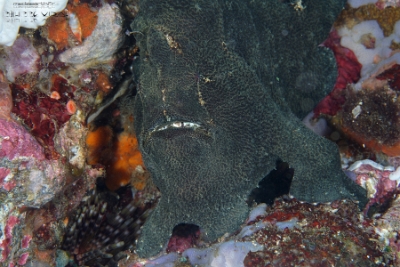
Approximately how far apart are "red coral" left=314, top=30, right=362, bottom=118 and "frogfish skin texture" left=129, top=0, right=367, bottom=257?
1138 millimetres

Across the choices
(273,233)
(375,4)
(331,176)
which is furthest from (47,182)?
(375,4)

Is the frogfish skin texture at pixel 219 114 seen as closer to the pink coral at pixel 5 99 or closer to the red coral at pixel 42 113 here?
the red coral at pixel 42 113

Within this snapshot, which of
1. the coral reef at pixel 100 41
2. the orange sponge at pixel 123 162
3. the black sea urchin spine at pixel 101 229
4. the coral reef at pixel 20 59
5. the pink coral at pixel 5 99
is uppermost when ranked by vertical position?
the coral reef at pixel 100 41

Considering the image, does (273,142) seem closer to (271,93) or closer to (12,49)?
(271,93)

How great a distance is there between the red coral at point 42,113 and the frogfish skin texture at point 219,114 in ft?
3.11

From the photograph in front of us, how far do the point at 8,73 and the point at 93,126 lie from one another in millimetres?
1471

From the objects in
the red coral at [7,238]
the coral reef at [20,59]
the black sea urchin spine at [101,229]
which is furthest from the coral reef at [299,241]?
the coral reef at [20,59]

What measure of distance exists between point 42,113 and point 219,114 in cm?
206

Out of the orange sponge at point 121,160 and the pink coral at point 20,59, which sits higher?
the pink coral at point 20,59

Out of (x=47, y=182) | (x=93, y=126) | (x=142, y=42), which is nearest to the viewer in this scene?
(x=142, y=42)

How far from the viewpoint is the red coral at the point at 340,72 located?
5301 millimetres

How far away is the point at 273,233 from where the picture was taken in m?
3.27

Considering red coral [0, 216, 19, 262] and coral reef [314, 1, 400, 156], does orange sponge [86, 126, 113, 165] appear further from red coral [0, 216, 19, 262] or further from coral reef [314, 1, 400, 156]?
coral reef [314, 1, 400, 156]

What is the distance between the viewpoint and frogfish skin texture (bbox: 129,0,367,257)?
3.15 metres
